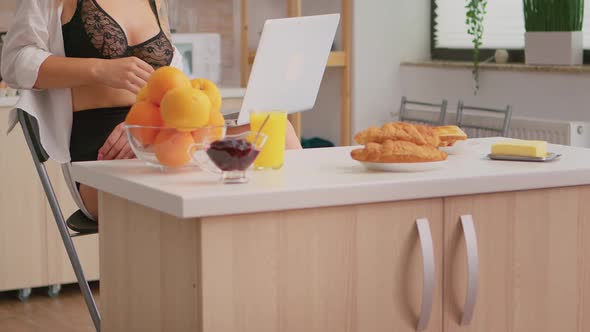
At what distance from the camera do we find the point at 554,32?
172 inches

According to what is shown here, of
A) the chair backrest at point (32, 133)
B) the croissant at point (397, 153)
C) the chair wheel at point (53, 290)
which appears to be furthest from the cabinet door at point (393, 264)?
the chair wheel at point (53, 290)

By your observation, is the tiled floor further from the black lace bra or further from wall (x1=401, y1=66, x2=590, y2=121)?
wall (x1=401, y1=66, x2=590, y2=121)

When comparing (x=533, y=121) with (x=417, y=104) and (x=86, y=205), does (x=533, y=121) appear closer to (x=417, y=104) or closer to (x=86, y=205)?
(x=417, y=104)

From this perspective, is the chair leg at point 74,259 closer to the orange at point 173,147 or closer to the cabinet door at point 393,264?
the orange at point 173,147

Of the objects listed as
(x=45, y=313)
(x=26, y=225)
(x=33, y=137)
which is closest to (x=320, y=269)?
(x=33, y=137)

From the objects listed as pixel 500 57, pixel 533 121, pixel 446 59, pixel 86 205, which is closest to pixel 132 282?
pixel 86 205

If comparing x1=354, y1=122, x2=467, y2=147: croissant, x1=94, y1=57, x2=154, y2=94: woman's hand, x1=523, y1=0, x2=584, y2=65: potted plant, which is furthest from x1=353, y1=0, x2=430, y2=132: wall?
x1=354, y1=122, x2=467, y2=147: croissant

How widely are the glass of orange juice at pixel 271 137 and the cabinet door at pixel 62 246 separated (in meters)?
2.39

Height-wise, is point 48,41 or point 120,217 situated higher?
point 48,41

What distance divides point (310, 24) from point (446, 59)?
3331 mm

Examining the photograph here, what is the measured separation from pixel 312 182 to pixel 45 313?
255 cm

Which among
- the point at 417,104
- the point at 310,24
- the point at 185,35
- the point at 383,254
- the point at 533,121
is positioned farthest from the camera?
the point at 417,104

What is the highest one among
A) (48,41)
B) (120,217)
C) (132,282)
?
(48,41)

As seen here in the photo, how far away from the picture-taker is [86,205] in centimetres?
271
